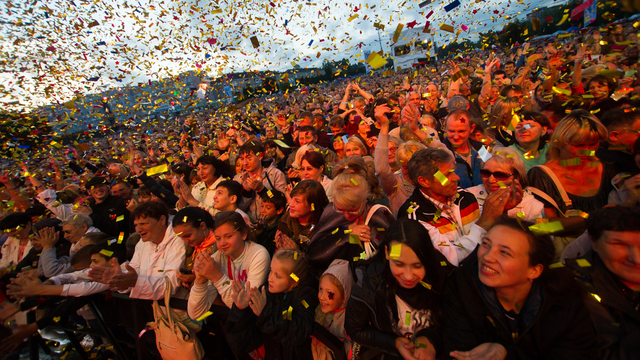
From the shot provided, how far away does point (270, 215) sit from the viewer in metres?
3.65

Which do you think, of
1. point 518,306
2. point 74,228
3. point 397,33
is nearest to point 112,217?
point 74,228

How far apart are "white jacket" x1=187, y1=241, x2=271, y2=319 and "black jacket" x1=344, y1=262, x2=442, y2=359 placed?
1.09 metres

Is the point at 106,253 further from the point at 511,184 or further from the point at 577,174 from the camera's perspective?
the point at 577,174

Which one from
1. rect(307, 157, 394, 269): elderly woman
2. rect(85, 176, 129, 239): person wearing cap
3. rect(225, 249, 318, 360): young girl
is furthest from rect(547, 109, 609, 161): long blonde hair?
rect(85, 176, 129, 239): person wearing cap

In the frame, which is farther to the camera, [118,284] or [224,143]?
[224,143]

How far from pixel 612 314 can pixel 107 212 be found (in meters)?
6.51

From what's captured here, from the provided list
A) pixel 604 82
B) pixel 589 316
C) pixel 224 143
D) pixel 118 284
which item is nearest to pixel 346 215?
pixel 589 316

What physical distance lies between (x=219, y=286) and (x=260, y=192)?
1.76 metres

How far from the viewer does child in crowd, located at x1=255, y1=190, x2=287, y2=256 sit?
356cm

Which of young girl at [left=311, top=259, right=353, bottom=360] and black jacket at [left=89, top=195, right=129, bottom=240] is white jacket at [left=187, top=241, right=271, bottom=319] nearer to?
young girl at [left=311, top=259, right=353, bottom=360]

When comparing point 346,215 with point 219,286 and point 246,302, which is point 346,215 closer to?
point 246,302

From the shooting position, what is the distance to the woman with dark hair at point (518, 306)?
1.41 meters

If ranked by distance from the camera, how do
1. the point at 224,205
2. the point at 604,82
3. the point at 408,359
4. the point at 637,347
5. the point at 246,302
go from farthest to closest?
the point at 604,82
the point at 224,205
the point at 246,302
the point at 408,359
the point at 637,347

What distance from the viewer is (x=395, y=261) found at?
177 centimetres
